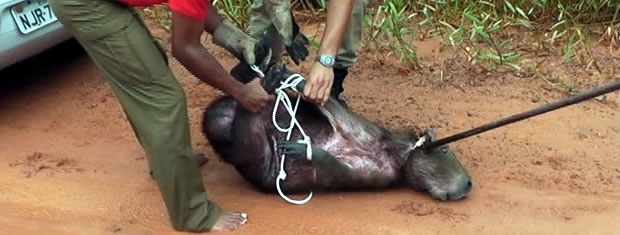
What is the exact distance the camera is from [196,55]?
4047mm

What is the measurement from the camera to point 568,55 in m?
5.84

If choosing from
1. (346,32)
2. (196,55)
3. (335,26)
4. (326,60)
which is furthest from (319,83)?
(346,32)

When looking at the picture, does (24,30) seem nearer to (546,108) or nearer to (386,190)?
(386,190)

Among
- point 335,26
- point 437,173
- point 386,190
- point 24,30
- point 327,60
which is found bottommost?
point 386,190

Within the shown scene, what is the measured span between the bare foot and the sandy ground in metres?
0.04

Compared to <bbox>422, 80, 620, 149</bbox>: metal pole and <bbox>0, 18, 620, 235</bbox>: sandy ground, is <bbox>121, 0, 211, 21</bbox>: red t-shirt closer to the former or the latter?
<bbox>0, 18, 620, 235</bbox>: sandy ground

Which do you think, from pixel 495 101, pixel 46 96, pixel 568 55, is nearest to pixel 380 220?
pixel 495 101

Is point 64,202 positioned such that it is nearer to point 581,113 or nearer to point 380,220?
point 380,220

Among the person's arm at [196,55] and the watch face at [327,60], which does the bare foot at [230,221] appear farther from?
the watch face at [327,60]

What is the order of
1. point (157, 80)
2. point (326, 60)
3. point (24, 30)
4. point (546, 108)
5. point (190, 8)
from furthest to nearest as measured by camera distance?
point (24, 30), point (326, 60), point (157, 80), point (546, 108), point (190, 8)

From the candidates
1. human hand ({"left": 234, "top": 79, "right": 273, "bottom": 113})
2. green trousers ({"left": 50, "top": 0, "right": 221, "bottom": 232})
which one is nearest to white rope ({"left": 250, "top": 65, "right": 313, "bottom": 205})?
human hand ({"left": 234, "top": 79, "right": 273, "bottom": 113})

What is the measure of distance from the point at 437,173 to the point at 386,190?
269mm

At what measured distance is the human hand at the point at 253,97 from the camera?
170 inches

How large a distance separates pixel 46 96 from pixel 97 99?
35 centimetres
